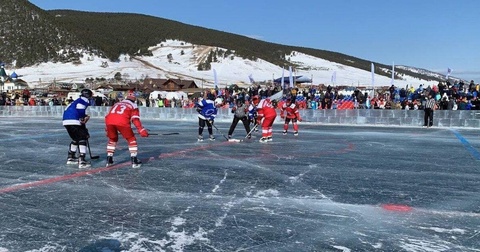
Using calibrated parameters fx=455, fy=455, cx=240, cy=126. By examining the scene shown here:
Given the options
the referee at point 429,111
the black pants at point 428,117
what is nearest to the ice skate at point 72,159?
the referee at point 429,111

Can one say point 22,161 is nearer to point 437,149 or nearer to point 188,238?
point 188,238

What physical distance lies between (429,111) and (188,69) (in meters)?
110

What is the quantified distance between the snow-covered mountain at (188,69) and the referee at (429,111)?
236 ft

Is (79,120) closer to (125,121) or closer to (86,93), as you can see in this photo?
(86,93)

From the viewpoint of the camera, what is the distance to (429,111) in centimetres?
2011

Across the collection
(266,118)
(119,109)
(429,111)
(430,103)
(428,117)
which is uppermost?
(430,103)

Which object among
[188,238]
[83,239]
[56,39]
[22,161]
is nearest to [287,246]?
[188,238]

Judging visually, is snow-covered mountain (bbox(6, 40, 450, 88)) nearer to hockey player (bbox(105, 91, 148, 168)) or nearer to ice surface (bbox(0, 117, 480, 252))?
ice surface (bbox(0, 117, 480, 252))

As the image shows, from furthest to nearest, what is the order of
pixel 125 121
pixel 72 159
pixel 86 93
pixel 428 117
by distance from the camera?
1. pixel 428 117
2. pixel 72 159
3. pixel 86 93
4. pixel 125 121

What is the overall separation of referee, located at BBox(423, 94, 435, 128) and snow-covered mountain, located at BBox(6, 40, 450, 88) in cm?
7181

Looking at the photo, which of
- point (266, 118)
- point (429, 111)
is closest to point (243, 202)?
point (266, 118)

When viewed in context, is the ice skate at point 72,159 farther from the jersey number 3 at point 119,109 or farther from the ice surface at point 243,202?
the jersey number 3 at point 119,109

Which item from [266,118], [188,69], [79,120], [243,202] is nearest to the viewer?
[243,202]

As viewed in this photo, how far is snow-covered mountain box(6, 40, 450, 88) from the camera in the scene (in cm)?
10475
